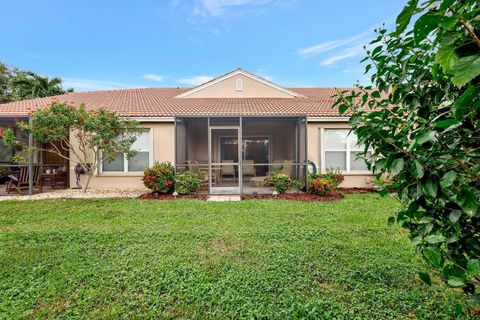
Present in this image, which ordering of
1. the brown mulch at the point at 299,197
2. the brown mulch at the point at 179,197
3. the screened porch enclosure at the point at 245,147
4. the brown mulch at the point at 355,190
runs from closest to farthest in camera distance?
1. the brown mulch at the point at 299,197
2. the brown mulch at the point at 179,197
3. the brown mulch at the point at 355,190
4. the screened porch enclosure at the point at 245,147

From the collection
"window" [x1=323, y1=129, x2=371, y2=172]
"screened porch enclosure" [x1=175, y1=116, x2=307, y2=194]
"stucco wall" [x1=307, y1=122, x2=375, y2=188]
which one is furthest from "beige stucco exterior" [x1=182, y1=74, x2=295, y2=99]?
"window" [x1=323, y1=129, x2=371, y2=172]

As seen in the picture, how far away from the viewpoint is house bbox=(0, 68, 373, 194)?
1044 centimetres

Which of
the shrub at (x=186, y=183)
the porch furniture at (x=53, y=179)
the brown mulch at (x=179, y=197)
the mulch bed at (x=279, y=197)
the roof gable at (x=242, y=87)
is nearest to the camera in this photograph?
the mulch bed at (x=279, y=197)

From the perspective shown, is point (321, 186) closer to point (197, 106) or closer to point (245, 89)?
point (197, 106)

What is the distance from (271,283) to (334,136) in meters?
9.58

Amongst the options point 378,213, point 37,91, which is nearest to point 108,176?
point 378,213

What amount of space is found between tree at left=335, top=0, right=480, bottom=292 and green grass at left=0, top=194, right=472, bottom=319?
1836 millimetres

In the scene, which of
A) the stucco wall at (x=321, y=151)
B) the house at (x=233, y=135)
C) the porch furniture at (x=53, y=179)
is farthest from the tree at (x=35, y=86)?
the stucco wall at (x=321, y=151)

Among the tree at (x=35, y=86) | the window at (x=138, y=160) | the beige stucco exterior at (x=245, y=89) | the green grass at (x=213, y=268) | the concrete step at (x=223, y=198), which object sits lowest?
the green grass at (x=213, y=268)

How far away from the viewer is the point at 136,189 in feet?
36.8

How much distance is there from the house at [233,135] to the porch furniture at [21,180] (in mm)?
1400

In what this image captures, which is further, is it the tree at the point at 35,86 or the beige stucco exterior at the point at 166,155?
the tree at the point at 35,86

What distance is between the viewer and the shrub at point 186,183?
9.55m

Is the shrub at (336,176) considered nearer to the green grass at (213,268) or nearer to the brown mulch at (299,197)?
the brown mulch at (299,197)
